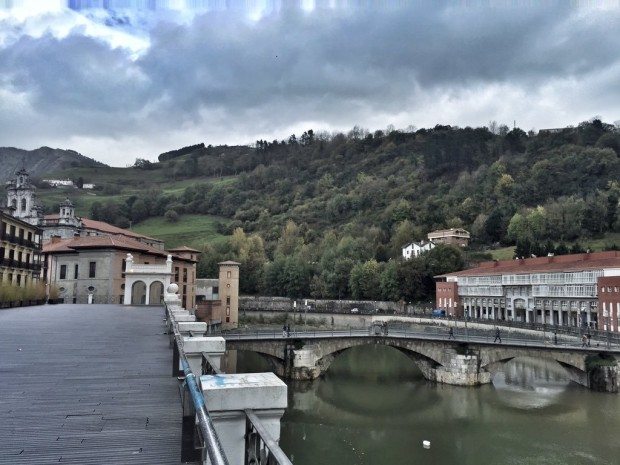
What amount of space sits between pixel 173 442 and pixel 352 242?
96086 millimetres

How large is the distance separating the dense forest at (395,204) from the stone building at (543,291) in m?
9.58

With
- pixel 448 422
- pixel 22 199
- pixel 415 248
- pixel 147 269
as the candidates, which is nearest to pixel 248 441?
pixel 448 422

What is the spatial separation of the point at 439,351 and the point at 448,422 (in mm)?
11266

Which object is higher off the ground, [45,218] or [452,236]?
[45,218]

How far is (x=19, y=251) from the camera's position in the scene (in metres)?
47.0

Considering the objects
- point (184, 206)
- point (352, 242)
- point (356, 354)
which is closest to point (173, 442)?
point (356, 354)

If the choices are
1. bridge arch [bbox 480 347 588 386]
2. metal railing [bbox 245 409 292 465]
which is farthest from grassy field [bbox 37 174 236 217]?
metal railing [bbox 245 409 292 465]

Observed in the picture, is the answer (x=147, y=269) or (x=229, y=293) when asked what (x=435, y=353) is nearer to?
(x=147, y=269)

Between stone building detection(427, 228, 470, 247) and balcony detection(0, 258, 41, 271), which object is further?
stone building detection(427, 228, 470, 247)

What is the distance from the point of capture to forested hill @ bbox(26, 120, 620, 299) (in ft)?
293

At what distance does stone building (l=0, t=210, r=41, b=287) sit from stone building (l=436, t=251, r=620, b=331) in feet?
163

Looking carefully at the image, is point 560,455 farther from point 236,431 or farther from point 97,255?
point 97,255

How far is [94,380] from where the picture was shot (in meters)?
9.30

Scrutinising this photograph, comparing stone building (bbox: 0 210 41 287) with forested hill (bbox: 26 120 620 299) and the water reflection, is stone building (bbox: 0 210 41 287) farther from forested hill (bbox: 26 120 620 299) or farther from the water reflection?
forested hill (bbox: 26 120 620 299)
